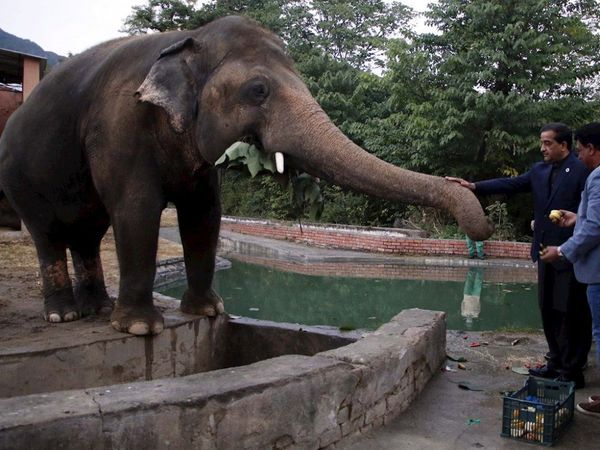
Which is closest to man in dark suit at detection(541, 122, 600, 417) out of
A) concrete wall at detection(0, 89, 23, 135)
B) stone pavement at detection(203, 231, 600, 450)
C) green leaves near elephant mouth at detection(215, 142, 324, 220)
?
stone pavement at detection(203, 231, 600, 450)

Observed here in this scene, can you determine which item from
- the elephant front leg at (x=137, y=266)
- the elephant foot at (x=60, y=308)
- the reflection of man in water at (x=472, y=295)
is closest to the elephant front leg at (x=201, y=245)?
the elephant front leg at (x=137, y=266)

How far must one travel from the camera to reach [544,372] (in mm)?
4496

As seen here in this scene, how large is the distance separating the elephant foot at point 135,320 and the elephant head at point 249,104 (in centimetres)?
115

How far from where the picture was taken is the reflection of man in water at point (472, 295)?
30.2 ft

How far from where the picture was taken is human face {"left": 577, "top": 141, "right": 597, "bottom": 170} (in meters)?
3.98

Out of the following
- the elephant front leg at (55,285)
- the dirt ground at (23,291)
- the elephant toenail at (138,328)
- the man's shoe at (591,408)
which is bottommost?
the man's shoe at (591,408)

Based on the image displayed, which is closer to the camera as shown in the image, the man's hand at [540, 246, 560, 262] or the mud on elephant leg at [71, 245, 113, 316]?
the man's hand at [540, 246, 560, 262]

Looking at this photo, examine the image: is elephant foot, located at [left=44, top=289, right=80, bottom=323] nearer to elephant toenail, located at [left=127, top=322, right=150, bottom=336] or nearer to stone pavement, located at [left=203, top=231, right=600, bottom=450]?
elephant toenail, located at [left=127, top=322, right=150, bottom=336]

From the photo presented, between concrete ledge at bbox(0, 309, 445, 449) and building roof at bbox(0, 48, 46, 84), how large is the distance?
1035cm

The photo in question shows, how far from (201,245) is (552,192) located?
2.49 meters

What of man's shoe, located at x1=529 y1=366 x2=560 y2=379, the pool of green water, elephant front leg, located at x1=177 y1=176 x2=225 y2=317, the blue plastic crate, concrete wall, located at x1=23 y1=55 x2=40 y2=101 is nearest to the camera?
the blue plastic crate

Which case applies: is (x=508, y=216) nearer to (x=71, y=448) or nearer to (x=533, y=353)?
(x=533, y=353)

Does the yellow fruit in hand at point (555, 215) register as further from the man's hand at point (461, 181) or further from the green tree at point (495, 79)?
the green tree at point (495, 79)

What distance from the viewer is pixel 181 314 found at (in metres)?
4.97
